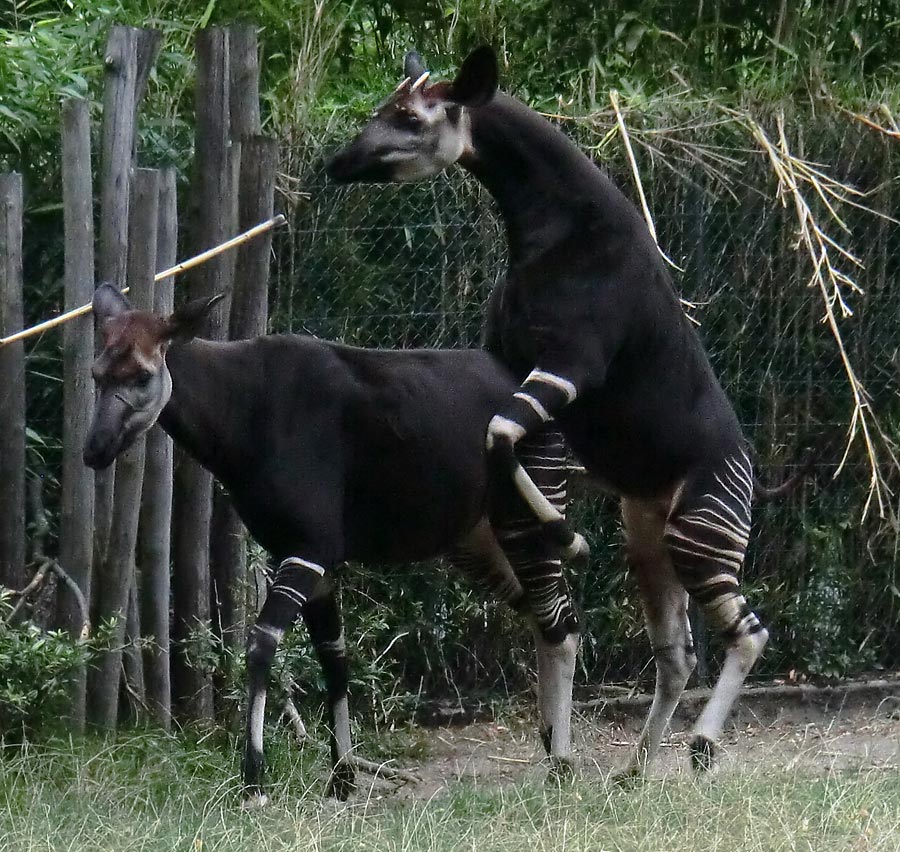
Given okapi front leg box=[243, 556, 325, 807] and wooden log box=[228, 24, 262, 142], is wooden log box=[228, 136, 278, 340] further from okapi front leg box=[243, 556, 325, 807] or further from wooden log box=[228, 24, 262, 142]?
okapi front leg box=[243, 556, 325, 807]

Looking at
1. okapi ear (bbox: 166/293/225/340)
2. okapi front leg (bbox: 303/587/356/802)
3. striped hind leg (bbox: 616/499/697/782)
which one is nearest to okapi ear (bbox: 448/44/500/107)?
okapi ear (bbox: 166/293/225/340)

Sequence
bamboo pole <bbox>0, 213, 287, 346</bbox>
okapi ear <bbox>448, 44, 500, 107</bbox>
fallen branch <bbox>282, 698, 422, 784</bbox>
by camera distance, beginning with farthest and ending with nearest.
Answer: fallen branch <bbox>282, 698, 422, 784</bbox> → bamboo pole <bbox>0, 213, 287, 346</bbox> → okapi ear <bbox>448, 44, 500, 107</bbox>

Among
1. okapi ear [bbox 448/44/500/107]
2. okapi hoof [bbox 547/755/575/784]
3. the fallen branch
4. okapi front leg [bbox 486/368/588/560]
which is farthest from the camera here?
the fallen branch

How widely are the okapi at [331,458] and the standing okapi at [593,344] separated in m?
0.26

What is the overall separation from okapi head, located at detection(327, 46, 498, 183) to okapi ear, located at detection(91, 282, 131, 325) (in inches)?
28.7

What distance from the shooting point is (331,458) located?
172 inches

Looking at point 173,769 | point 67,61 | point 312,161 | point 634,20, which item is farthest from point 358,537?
point 634,20

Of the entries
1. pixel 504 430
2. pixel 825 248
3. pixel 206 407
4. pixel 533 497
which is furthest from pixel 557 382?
pixel 825 248

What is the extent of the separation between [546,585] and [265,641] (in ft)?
3.46

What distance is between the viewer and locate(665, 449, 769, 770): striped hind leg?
14.7 feet

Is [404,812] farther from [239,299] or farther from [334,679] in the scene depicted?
[239,299]

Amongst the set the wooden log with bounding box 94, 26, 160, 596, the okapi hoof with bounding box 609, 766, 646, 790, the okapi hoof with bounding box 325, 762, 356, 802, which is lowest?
the okapi hoof with bounding box 325, 762, 356, 802

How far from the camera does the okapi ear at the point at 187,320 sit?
159 inches

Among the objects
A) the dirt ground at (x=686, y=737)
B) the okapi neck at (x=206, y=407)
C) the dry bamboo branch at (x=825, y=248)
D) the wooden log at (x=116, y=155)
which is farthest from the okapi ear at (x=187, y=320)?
the dry bamboo branch at (x=825, y=248)
